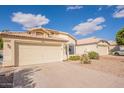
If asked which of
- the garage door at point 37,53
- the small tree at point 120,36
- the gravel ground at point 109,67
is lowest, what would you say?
the gravel ground at point 109,67

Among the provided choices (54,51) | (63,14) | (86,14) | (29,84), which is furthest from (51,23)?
(29,84)

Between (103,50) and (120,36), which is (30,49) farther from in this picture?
(120,36)

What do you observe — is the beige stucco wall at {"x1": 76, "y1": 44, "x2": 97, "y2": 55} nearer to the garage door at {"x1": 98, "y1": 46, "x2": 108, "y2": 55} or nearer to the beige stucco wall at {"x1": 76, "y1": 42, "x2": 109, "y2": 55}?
the beige stucco wall at {"x1": 76, "y1": 42, "x2": 109, "y2": 55}

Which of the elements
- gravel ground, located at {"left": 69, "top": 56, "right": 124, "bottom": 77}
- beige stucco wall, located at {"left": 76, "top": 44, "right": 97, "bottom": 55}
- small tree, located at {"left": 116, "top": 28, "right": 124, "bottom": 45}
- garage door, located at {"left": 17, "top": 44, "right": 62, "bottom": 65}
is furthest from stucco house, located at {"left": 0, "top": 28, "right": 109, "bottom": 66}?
small tree, located at {"left": 116, "top": 28, "right": 124, "bottom": 45}

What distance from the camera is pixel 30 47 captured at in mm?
13906

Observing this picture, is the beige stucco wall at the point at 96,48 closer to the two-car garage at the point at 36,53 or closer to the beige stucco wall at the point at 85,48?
the beige stucco wall at the point at 85,48

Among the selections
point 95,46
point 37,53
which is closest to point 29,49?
point 37,53

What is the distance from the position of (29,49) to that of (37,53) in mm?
1003

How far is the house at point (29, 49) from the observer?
12281mm

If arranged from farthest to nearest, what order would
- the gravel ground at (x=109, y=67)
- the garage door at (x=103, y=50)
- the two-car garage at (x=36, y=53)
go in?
the garage door at (x=103, y=50) < the two-car garage at (x=36, y=53) < the gravel ground at (x=109, y=67)

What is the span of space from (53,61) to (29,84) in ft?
28.7

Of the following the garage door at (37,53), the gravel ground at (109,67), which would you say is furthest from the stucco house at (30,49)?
the gravel ground at (109,67)

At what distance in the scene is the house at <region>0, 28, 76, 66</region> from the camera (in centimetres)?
1228

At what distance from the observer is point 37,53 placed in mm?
14430
